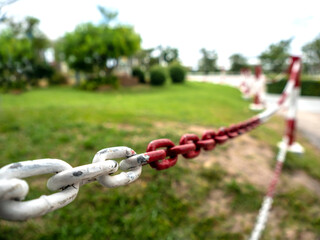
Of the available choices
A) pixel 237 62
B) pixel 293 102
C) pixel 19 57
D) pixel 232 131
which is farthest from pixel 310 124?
pixel 237 62

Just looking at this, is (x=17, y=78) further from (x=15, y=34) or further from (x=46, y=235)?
(x=46, y=235)

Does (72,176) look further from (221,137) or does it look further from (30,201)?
(221,137)

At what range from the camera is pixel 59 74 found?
19531 mm

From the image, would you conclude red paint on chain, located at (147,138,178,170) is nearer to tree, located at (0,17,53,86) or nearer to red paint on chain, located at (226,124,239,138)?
red paint on chain, located at (226,124,239,138)

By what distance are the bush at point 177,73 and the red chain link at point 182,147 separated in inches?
623

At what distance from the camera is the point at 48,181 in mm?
613

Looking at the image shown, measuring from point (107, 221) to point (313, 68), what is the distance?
32439 millimetres

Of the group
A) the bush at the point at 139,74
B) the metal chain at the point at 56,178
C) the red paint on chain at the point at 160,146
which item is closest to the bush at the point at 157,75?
the bush at the point at 139,74

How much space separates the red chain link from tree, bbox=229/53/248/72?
35.2 m

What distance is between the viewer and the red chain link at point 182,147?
930 mm

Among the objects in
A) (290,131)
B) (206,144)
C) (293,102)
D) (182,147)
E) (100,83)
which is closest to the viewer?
(182,147)

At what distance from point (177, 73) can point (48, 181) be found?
1693cm

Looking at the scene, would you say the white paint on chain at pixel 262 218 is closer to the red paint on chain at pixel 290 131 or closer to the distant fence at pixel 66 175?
the distant fence at pixel 66 175

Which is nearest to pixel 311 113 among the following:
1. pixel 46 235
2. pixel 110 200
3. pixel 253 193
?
pixel 253 193
